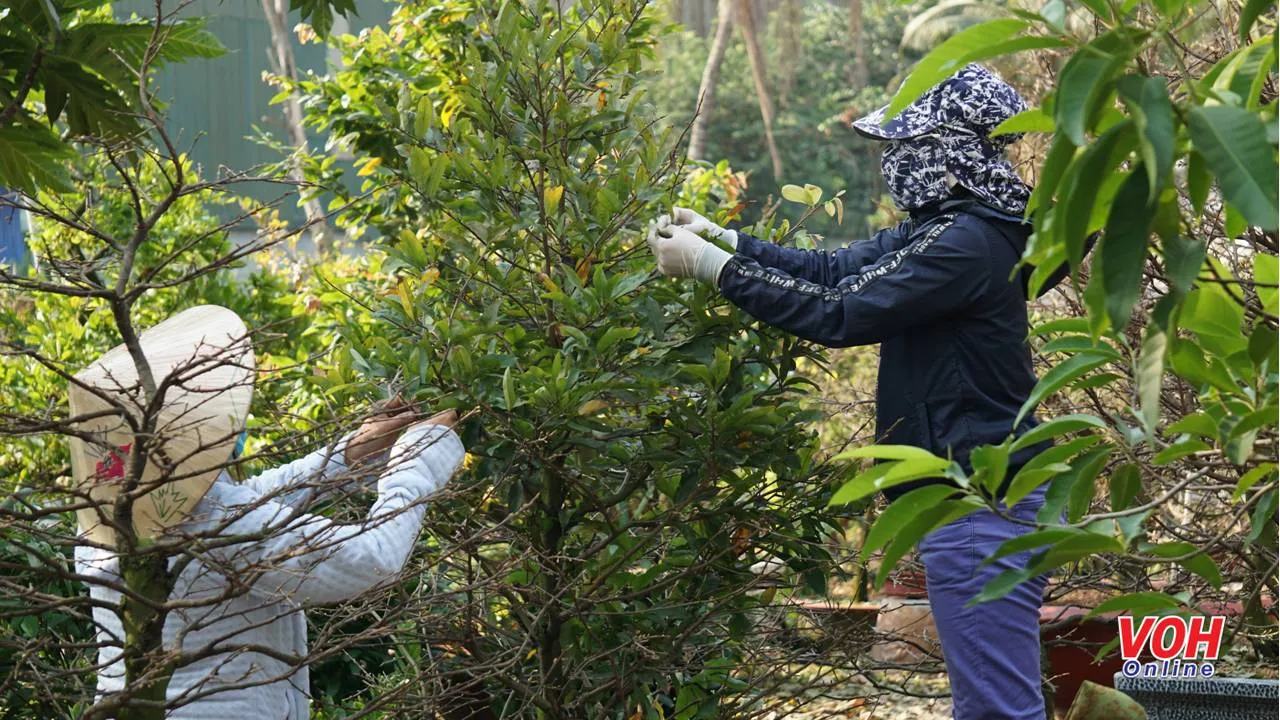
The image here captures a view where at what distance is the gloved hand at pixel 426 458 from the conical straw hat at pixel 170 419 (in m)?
0.29

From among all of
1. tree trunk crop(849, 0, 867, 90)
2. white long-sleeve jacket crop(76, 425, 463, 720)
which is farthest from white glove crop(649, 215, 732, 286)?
tree trunk crop(849, 0, 867, 90)

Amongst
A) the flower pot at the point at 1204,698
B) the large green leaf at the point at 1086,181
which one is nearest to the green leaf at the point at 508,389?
the large green leaf at the point at 1086,181

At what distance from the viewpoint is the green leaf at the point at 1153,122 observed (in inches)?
48.6

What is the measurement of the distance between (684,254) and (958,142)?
0.67 metres

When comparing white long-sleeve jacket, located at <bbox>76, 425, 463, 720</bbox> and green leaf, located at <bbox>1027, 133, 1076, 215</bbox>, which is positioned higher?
green leaf, located at <bbox>1027, 133, 1076, 215</bbox>

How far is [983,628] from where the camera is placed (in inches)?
116

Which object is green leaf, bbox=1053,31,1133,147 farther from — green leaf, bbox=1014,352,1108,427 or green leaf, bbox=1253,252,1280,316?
green leaf, bbox=1253,252,1280,316

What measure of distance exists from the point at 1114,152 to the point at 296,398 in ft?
17.3

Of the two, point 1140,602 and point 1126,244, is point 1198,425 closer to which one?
point 1140,602

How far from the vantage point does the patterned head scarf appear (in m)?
3.15

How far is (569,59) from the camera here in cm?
440

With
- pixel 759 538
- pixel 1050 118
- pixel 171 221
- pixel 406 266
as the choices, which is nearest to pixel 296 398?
pixel 171 221

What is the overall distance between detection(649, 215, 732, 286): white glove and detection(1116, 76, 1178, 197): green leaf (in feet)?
5.84

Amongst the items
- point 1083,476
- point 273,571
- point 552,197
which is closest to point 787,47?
point 552,197
